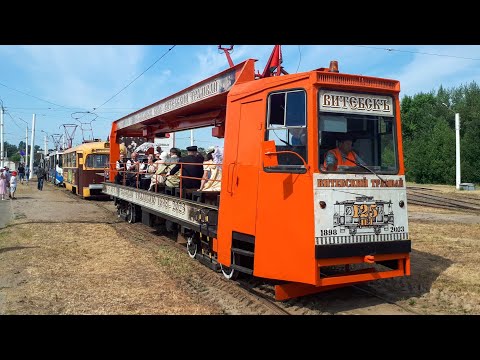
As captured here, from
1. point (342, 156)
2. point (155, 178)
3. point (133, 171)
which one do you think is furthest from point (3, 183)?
point (342, 156)

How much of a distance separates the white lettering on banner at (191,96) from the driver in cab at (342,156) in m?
2.16

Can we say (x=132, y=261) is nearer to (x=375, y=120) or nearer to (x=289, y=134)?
(x=289, y=134)

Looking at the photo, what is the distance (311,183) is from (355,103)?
49.7 inches

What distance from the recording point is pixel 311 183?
207 inches

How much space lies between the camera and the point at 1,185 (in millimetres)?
21172

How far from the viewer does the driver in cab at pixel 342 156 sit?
5453mm

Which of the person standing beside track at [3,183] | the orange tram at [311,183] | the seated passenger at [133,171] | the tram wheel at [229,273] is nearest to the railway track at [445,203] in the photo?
the seated passenger at [133,171]

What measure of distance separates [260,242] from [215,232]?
4.38 ft

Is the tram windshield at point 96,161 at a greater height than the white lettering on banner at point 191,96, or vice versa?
the white lettering on banner at point 191,96

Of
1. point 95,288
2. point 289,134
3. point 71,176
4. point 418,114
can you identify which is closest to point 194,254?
point 95,288

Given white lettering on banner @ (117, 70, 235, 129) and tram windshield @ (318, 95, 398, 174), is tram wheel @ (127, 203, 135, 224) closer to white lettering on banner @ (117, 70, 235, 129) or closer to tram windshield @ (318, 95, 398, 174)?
white lettering on banner @ (117, 70, 235, 129)

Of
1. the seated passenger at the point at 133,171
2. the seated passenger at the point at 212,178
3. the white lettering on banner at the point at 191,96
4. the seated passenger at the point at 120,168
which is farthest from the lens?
the seated passenger at the point at 120,168

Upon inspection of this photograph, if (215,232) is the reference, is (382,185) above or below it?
above

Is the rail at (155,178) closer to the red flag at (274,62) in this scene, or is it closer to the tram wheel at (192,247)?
the tram wheel at (192,247)
